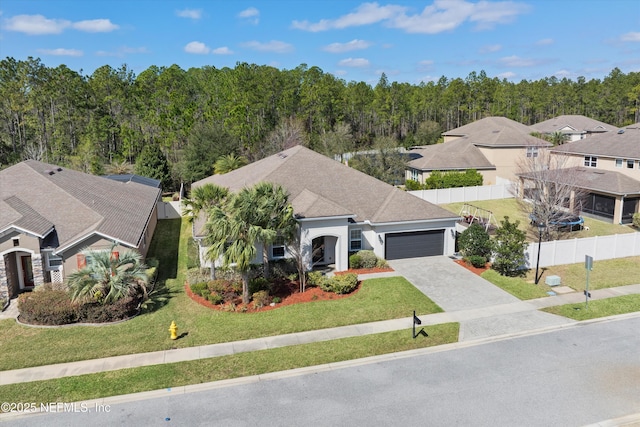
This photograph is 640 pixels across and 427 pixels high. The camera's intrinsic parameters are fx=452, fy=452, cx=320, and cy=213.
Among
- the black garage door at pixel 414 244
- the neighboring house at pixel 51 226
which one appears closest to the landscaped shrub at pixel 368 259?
the black garage door at pixel 414 244

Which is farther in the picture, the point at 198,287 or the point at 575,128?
the point at 575,128

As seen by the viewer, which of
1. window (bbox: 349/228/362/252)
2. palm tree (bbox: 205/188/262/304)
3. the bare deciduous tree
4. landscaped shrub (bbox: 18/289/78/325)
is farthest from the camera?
the bare deciduous tree

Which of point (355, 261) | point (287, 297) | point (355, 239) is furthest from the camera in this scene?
point (355, 239)

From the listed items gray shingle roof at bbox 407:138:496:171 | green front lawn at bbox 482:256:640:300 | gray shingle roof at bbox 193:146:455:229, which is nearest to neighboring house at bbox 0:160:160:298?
gray shingle roof at bbox 193:146:455:229

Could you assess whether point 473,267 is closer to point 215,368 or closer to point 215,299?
point 215,299

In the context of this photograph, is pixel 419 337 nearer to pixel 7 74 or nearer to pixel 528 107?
pixel 7 74

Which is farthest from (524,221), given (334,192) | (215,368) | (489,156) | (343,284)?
(215,368)

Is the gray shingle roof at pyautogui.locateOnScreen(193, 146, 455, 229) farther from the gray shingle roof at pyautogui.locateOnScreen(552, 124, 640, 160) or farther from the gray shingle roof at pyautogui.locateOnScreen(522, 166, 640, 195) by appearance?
the gray shingle roof at pyautogui.locateOnScreen(552, 124, 640, 160)
